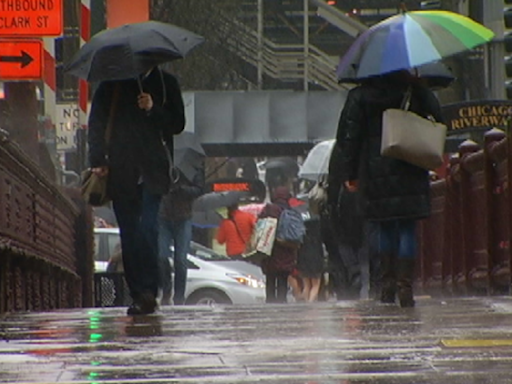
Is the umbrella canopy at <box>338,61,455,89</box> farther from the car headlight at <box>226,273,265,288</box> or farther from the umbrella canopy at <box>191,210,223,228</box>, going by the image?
the umbrella canopy at <box>191,210,223,228</box>

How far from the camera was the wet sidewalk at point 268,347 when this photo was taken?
213 inches

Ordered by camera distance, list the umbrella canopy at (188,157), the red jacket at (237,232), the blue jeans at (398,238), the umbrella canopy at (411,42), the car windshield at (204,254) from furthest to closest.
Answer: the car windshield at (204,254), the red jacket at (237,232), the umbrella canopy at (188,157), the blue jeans at (398,238), the umbrella canopy at (411,42)

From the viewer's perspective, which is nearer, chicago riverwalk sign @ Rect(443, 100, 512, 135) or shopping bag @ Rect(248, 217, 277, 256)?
shopping bag @ Rect(248, 217, 277, 256)

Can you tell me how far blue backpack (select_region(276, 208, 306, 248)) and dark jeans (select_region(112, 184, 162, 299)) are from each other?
860 centimetres

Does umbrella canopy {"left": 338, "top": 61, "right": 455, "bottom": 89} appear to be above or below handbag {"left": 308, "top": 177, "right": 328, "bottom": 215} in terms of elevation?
above

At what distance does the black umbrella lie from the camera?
969 centimetres

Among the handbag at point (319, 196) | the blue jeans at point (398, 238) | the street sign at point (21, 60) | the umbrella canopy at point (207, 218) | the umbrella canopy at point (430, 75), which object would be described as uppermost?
the street sign at point (21, 60)

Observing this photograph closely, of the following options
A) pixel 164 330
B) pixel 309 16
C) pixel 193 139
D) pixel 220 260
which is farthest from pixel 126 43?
pixel 309 16

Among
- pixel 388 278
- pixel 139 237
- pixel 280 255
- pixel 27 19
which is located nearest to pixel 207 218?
pixel 280 255

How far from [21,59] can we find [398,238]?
16.2 ft

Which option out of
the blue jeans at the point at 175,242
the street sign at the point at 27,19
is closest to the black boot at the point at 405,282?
the street sign at the point at 27,19

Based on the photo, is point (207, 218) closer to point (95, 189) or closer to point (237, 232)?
point (237, 232)

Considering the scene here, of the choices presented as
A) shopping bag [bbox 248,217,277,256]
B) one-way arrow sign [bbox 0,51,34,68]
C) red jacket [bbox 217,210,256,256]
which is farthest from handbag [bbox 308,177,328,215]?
red jacket [bbox 217,210,256,256]

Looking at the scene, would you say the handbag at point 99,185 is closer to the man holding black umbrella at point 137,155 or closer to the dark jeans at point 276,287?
the man holding black umbrella at point 137,155
